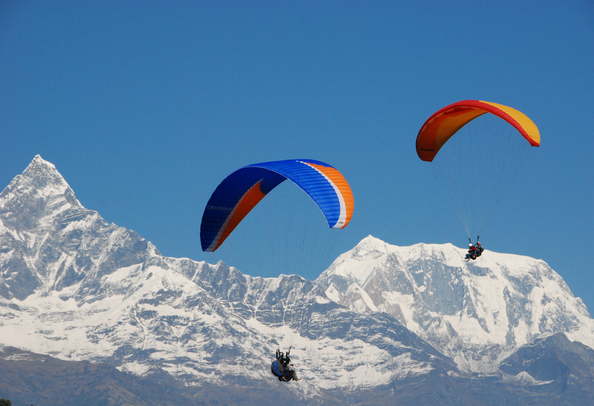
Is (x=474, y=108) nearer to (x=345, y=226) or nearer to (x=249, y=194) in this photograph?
(x=345, y=226)

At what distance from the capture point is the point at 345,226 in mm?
41844

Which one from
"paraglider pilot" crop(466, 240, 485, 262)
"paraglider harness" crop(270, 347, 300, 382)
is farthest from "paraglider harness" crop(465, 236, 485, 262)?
"paraglider harness" crop(270, 347, 300, 382)

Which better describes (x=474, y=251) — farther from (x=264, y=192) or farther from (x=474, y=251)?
(x=264, y=192)

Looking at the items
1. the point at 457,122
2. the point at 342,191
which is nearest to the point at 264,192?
the point at 342,191

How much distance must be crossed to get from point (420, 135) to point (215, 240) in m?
14.2

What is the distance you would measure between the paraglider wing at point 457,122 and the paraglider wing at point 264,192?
6596 millimetres

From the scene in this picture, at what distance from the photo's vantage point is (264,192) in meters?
52.0

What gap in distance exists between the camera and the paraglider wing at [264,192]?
1704 inches

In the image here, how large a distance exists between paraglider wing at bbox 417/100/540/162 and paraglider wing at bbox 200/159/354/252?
6.60 m

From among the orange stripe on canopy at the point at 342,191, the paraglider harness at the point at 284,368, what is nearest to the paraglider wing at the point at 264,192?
the orange stripe on canopy at the point at 342,191

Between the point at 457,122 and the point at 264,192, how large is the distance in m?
12.7

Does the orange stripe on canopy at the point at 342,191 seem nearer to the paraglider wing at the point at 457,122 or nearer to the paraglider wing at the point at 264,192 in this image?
the paraglider wing at the point at 264,192

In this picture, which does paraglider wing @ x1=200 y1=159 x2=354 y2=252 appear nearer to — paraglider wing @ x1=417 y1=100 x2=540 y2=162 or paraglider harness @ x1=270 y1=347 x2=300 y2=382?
paraglider wing @ x1=417 y1=100 x2=540 y2=162

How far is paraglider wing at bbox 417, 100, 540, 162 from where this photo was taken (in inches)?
1688
